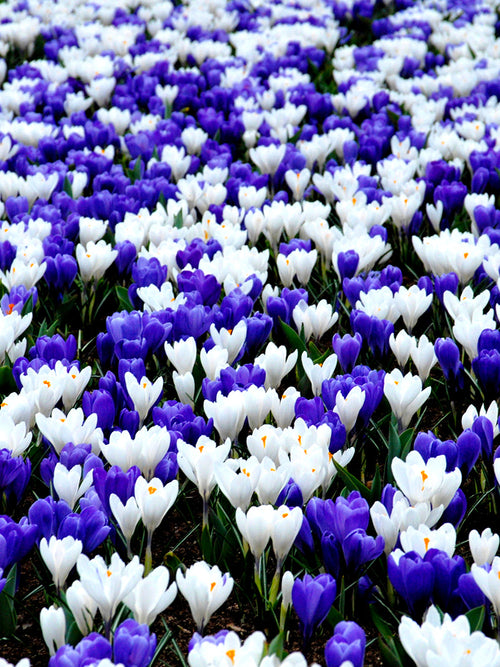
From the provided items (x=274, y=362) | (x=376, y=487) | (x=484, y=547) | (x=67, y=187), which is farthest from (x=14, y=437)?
(x=67, y=187)

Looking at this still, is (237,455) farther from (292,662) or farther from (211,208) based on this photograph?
(211,208)

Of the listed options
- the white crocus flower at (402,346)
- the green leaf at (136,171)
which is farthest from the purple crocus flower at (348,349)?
the green leaf at (136,171)

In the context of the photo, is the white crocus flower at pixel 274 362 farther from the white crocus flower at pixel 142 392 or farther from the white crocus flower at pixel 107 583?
the white crocus flower at pixel 107 583

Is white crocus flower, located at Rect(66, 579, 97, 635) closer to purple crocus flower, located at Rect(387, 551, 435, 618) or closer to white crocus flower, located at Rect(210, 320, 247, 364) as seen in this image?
purple crocus flower, located at Rect(387, 551, 435, 618)

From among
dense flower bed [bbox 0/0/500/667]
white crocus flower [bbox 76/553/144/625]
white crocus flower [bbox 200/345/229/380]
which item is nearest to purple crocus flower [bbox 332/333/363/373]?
dense flower bed [bbox 0/0/500/667]

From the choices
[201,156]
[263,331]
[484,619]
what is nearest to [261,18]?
[201,156]

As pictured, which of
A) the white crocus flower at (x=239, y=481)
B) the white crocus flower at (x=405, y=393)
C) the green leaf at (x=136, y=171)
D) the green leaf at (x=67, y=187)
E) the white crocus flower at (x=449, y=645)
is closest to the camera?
the white crocus flower at (x=449, y=645)
